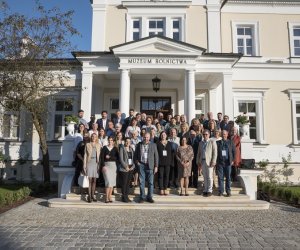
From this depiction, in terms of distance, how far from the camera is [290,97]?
15719mm

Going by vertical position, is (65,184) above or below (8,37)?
below

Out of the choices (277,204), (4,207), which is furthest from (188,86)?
(4,207)

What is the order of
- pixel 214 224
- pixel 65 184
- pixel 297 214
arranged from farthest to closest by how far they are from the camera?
pixel 65 184
pixel 297 214
pixel 214 224

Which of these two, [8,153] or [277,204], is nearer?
[277,204]

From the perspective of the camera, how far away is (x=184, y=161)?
8766mm

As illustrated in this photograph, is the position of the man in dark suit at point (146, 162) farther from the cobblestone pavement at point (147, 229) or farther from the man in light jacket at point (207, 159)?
the man in light jacket at point (207, 159)

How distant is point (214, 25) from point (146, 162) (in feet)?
33.5

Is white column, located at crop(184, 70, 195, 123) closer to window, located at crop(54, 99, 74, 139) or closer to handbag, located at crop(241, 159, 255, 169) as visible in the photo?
handbag, located at crop(241, 159, 255, 169)

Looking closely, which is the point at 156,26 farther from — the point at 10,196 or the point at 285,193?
the point at 10,196

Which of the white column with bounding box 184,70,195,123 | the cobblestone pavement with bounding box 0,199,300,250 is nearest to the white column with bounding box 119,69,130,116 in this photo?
the white column with bounding box 184,70,195,123

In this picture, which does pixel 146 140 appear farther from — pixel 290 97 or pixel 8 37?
pixel 290 97

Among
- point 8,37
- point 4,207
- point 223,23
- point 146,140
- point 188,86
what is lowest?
point 4,207

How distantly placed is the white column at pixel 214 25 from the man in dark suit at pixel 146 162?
893 cm

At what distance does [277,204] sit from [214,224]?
12.2ft
